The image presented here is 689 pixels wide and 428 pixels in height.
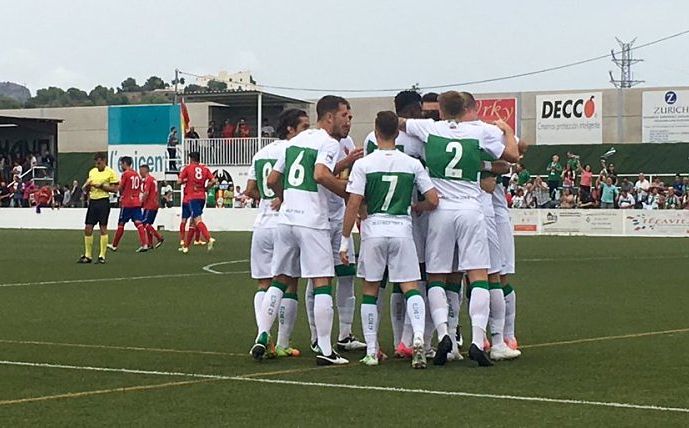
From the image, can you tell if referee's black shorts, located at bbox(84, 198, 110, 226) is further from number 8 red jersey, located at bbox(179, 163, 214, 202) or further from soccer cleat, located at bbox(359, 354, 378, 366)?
soccer cleat, located at bbox(359, 354, 378, 366)

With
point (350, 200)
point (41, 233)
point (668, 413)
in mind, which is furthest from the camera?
point (41, 233)

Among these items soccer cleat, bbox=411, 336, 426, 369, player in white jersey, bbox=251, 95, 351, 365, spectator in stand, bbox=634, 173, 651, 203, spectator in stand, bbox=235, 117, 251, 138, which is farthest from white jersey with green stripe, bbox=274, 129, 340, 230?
spectator in stand, bbox=235, 117, 251, 138

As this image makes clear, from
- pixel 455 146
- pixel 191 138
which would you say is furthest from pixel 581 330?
pixel 191 138

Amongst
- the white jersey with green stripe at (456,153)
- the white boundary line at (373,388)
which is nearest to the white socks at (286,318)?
the white boundary line at (373,388)

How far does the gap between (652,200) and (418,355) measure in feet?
117

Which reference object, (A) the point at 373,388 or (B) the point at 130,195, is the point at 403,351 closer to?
(A) the point at 373,388

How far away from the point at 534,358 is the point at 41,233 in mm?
33623

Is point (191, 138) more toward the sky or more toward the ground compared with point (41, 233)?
more toward the sky

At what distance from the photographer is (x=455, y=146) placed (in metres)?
11.1

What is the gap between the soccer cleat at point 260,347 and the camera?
11.2 m

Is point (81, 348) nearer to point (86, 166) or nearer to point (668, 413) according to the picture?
point (668, 413)

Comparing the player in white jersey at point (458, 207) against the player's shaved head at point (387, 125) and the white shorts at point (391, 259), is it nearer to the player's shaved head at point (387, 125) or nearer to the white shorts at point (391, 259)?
the white shorts at point (391, 259)

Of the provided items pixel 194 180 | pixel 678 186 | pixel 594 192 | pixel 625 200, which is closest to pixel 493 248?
pixel 194 180

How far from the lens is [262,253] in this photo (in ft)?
39.8
